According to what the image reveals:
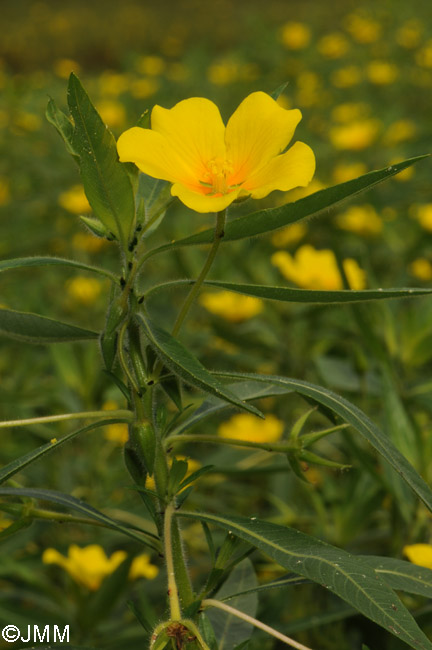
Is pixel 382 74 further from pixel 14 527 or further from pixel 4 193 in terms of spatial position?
pixel 14 527

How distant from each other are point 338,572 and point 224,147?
0.44 m

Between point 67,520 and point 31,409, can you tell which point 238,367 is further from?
point 67,520

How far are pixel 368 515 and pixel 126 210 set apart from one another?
30.5 inches

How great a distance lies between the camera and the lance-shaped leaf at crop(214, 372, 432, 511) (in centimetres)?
64

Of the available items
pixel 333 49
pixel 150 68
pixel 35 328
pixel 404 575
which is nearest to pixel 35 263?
pixel 35 328

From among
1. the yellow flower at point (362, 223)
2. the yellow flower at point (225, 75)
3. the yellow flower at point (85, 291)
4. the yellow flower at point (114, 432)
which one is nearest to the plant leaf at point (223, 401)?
the yellow flower at point (114, 432)

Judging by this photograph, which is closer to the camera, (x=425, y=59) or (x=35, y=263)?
(x=35, y=263)

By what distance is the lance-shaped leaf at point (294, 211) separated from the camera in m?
0.64

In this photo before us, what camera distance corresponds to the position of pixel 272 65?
5.54 meters

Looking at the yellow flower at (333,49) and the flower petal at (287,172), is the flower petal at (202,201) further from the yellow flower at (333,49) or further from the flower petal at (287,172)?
the yellow flower at (333,49)

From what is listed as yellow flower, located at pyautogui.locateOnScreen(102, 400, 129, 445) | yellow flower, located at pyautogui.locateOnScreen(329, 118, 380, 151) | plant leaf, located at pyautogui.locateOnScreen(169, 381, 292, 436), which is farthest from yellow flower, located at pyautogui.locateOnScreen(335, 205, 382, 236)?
plant leaf, located at pyautogui.locateOnScreen(169, 381, 292, 436)

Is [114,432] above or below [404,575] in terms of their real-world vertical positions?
above

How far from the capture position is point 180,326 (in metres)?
0.72

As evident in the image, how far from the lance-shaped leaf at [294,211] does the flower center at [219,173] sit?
7cm
